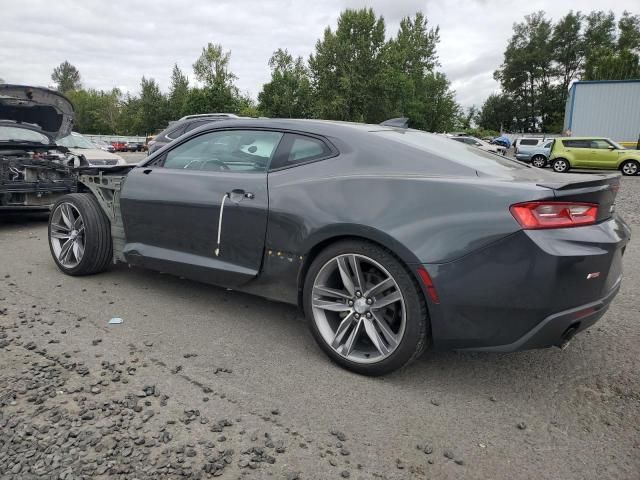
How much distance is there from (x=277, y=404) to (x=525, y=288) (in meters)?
1.34

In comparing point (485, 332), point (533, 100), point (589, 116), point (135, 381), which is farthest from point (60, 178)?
point (533, 100)

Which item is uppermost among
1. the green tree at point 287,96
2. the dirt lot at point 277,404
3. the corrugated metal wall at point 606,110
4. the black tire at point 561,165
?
the green tree at point 287,96

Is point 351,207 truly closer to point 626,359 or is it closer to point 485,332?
point 485,332

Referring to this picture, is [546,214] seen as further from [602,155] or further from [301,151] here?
[602,155]

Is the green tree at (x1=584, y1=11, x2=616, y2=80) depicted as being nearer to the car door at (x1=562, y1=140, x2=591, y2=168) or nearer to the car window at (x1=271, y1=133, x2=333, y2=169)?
the car door at (x1=562, y1=140, x2=591, y2=168)

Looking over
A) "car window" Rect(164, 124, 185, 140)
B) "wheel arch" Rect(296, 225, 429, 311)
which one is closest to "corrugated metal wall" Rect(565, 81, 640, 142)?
"car window" Rect(164, 124, 185, 140)

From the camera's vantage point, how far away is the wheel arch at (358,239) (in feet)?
8.46

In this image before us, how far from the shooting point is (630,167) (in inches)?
762

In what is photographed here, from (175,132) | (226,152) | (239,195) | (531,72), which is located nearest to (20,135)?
(175,132)

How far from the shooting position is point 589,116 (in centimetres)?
2669

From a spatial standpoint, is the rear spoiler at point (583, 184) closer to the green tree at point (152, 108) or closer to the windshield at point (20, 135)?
the windshield at point (20, 135)

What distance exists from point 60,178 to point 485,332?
668 cm

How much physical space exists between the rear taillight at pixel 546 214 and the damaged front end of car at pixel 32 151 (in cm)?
645

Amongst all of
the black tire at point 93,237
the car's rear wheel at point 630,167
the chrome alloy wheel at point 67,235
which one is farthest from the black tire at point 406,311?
the car's rear wheel at point 630,167
